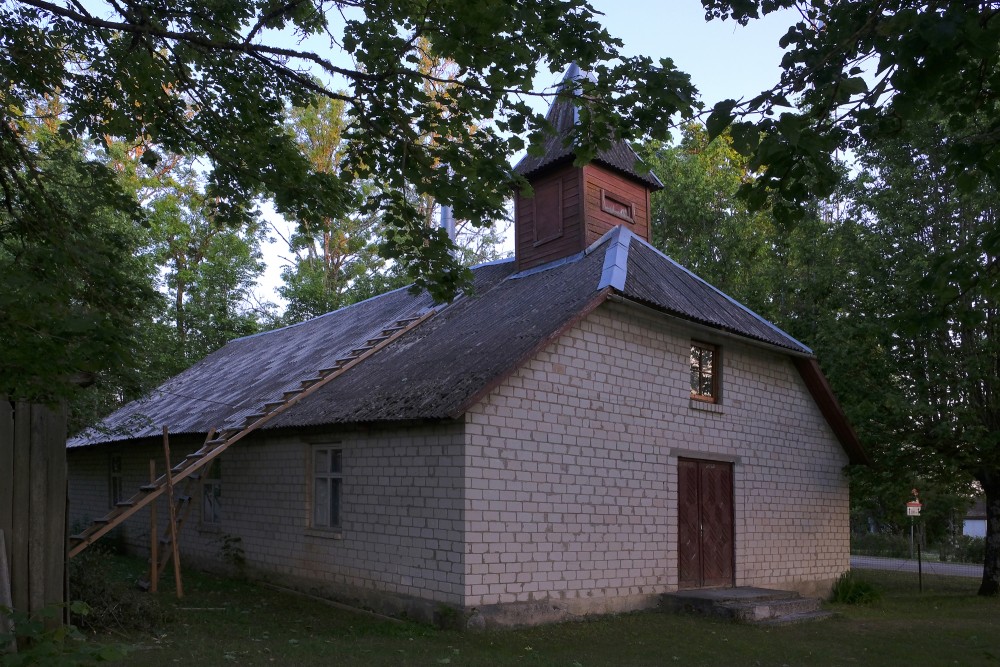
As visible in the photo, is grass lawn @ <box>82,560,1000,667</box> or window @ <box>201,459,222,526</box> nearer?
grass lawn @ <box>82,560,1000,667</box>

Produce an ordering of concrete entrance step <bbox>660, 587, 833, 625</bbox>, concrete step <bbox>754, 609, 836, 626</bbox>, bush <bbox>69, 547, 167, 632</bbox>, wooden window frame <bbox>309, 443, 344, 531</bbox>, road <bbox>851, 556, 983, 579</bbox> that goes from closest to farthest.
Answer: bush <bbox>69, 547, 167, 632</bbox>, concrete entrance step <bbox>660, 587, 833, 625</bbox>, concrete step <bbox>754, 609, 836, 626</bbox>, wooden window frame <bbox>309, 443, 344, 531</bbox>, road <bbox>851, 556, 983, 579</bbox>

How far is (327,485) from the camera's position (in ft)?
44.9

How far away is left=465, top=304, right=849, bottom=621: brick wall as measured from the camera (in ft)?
37.0

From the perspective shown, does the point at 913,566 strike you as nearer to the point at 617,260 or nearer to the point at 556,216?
the point at 556,216

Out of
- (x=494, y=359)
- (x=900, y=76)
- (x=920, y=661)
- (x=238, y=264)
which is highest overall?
(x=238, y=264)

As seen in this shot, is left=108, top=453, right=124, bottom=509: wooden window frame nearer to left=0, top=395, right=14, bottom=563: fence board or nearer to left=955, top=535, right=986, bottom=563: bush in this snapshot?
left=0, top=395, right=14, bottom=563: fence board

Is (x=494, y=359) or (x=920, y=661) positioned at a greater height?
(x=494, y=359)

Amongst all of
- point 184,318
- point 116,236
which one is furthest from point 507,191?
point 184,318

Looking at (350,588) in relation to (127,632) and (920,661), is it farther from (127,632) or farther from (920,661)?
(920,661)

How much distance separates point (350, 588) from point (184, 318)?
22218 millimetres

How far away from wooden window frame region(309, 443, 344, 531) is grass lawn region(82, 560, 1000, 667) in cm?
121

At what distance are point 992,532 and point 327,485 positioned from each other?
14.0 m

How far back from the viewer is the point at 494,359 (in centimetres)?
1166

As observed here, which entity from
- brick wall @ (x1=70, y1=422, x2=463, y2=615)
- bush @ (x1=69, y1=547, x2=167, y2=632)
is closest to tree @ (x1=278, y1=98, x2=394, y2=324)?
brick wall @ (x1=70, y1=422, x2=463, y2=615)
